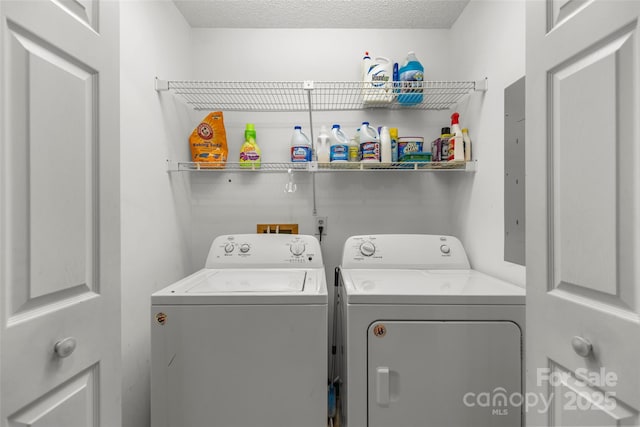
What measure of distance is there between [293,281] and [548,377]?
107cm

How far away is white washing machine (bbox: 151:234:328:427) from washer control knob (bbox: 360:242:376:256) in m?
0.72

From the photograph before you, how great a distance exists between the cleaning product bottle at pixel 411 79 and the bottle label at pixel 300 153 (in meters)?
0.72

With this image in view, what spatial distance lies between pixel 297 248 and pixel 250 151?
751 mm

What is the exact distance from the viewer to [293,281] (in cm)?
159

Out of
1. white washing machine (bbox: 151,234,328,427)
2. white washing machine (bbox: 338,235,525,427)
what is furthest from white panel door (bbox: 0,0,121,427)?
white washing machine (bbox: 338,235,525,427)

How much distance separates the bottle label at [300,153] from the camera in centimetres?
208

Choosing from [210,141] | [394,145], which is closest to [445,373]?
[394,145]

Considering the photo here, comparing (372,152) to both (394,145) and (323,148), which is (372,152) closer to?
(394,145)

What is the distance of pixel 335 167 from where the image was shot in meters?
2.11

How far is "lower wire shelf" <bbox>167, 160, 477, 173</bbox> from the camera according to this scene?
1.96 meters

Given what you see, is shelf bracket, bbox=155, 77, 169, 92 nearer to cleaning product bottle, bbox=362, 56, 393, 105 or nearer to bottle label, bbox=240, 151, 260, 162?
bottle label, bbox=240, 151, 260, 162

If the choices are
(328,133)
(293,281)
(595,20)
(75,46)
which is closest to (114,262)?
(75,46)

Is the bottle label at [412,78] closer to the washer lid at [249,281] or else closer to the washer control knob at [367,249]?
the washer control knob at [367,249]

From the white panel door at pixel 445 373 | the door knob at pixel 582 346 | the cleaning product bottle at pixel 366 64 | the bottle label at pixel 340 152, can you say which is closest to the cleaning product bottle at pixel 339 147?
the bottle label at pixel 340 152
